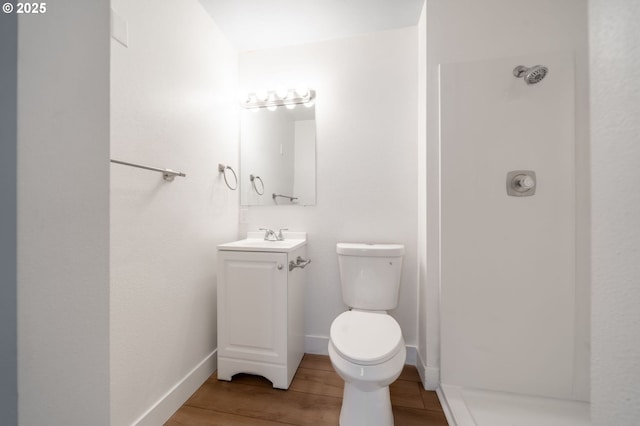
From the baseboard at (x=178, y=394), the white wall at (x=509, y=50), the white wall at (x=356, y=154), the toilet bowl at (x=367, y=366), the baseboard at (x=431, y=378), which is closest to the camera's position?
the toilet bowl at (x=367, y=366)

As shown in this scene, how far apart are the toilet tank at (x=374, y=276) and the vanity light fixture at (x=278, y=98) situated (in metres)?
1.12

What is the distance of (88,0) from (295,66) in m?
1.49

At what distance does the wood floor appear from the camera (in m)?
1.09

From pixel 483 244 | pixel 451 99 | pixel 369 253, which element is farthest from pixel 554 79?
pixel 369 253

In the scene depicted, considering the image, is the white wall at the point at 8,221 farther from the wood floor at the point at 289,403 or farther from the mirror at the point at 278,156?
the mirror at the point at 278,156

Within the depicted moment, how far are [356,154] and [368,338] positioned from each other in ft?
3.80

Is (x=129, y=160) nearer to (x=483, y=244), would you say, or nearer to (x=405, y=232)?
(x=405, y=232)

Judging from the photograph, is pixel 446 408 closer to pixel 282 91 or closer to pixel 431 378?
pixel 431 378

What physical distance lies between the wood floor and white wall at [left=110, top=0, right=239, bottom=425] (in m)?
0.12

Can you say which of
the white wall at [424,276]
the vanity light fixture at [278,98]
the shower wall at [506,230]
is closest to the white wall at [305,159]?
the vanity light fixture at [278,98]

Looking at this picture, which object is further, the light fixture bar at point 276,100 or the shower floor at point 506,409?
the light fixture bar at point 276,100

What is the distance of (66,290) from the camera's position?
41 centimetres

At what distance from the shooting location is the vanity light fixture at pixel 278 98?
164 cm

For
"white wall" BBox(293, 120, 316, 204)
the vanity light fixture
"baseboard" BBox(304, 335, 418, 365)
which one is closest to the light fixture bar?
the vanity light fixture
